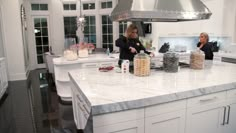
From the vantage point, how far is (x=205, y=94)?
5.81ft

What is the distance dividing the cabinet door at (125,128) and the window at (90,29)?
308 inches

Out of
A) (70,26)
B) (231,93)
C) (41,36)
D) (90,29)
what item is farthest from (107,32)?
(231,93)

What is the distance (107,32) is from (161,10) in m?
6.78

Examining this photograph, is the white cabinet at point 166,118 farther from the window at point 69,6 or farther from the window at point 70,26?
the window at point 69,6

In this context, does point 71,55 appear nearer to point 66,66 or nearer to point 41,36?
point 66,66

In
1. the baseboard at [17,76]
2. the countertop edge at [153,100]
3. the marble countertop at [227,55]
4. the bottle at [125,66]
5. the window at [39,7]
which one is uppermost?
the window at [39,7]

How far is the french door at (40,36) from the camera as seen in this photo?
856cm

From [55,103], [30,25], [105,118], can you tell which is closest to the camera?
[105,118]

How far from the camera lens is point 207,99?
1793 millimetres

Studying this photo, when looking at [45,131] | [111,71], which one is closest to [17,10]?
[45,131]

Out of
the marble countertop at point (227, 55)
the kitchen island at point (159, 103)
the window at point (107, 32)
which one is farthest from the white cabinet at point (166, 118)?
the window at point (107, 32)

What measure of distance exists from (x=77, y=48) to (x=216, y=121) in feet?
10.6

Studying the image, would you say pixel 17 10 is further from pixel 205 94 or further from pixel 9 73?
pixel 205 94

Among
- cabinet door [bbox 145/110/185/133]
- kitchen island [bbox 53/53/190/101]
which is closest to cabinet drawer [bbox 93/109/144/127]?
cabinet door [bbox 145/110/185/133]
